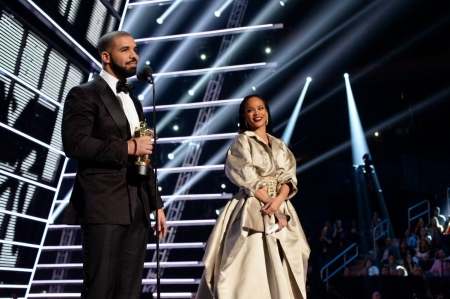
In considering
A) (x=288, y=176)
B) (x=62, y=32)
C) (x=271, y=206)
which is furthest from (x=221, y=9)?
(x=271, y=206)

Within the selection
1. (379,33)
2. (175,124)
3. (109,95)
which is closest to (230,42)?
(175,124)

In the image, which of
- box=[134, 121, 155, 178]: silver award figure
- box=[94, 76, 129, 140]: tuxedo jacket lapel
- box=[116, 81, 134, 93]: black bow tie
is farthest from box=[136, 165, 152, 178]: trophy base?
box=[116, 81, 134, 93]: black bow tie

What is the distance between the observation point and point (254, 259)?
4176 millimetres

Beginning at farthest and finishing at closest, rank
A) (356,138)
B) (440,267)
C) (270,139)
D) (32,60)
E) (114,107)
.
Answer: (356,138), (440,267), (32,60), (270,139), (114,107)

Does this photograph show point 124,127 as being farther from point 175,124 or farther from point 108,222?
point 175,124

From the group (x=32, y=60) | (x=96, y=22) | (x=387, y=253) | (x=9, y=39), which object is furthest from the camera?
(x=387, y=253)

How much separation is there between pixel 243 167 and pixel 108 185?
162 cm

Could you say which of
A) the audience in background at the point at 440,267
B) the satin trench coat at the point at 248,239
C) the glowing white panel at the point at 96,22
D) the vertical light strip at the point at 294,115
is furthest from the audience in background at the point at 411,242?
the glowing white panel at the point at 96,22

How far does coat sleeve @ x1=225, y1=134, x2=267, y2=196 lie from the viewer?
14.0 ft

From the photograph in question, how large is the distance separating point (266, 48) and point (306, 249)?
14.1ft

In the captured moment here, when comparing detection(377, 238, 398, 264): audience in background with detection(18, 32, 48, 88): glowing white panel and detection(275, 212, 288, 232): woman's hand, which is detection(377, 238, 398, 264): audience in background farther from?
detection(18, 32, 48, 88): glowing white panel

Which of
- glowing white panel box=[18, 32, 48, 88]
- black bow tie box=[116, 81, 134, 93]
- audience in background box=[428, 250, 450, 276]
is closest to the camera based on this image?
black bow tie box=[116, 81, 134, 93]

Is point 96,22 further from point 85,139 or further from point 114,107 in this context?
point 85,139

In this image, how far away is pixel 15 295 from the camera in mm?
5445
